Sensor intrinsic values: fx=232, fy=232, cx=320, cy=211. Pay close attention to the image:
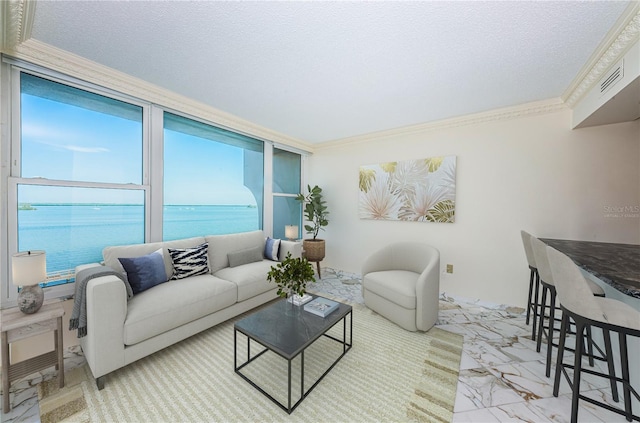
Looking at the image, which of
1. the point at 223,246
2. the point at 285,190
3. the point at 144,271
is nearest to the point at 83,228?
the point at 144,271

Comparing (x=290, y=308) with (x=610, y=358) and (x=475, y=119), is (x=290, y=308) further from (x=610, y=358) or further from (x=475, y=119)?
(x=475, y=119)

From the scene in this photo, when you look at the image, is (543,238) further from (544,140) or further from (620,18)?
(620,18)

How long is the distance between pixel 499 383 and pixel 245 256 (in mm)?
2785

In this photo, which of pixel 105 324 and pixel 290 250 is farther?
pixel 290 250

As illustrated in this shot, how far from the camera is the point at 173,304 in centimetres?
198

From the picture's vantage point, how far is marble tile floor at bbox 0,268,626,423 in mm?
1442

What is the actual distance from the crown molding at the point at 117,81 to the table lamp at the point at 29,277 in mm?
1587

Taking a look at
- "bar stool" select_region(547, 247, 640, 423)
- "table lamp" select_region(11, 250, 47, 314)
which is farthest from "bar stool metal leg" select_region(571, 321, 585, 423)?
"table lamp" select_region(11, 250, 47, 314)

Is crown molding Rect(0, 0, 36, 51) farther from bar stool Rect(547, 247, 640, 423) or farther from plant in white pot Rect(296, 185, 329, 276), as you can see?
bar stool Rect(547, 247, 640, 423)

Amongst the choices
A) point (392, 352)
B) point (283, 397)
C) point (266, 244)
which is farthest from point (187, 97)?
point (392, 352)

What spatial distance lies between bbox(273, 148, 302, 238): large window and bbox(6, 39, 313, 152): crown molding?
3.06ft

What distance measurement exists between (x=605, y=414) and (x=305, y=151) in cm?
457

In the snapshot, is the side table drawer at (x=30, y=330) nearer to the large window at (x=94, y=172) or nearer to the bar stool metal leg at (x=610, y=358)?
the large window at (x=94, y=172)

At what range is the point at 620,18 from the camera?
4.96ft
